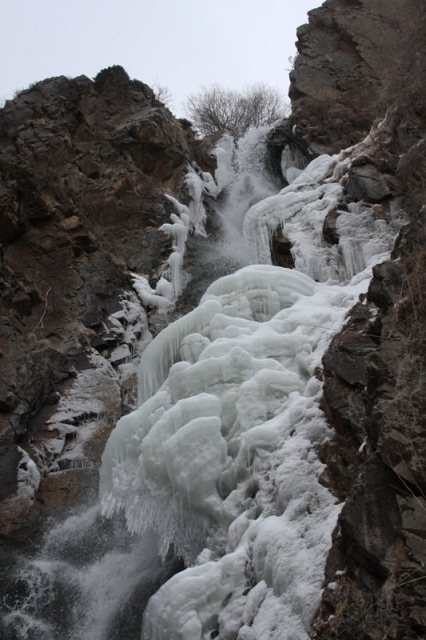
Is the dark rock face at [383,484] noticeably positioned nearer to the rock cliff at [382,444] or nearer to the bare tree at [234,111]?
the rock cliff at [382,444]

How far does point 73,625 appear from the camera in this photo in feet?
19.4

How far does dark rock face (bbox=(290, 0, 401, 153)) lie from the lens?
14.6 metres

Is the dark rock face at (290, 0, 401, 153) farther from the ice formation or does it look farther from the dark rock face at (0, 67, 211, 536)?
the dark rock face at (0, 67, 211, 536)

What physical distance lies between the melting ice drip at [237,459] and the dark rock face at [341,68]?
7.76m

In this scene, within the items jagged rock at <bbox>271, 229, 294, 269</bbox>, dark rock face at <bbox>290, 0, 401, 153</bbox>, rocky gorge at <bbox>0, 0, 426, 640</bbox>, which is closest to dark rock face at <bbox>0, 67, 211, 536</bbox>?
rocky gorge at <bbox>0, 0, 426, 640</bbox>

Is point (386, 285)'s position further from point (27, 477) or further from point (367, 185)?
point (367, 185)

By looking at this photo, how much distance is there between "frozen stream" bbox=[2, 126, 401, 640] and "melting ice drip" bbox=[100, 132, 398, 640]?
1cm

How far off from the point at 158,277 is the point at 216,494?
6880 millimetres

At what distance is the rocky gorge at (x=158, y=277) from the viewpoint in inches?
144

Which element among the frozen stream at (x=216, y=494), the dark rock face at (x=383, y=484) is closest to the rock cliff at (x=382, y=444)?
the dark rock face at (x=383, y=484)

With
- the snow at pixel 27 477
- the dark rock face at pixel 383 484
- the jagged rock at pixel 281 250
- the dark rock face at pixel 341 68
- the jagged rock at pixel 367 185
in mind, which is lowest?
the snow at pixel 27 477

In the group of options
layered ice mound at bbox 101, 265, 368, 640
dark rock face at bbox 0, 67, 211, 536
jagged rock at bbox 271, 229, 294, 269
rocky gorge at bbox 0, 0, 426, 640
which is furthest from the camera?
jagged rock at bbox 271, 229, 294, 269

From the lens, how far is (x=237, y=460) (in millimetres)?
5441

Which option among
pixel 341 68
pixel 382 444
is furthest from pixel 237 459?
pixel 341 68
